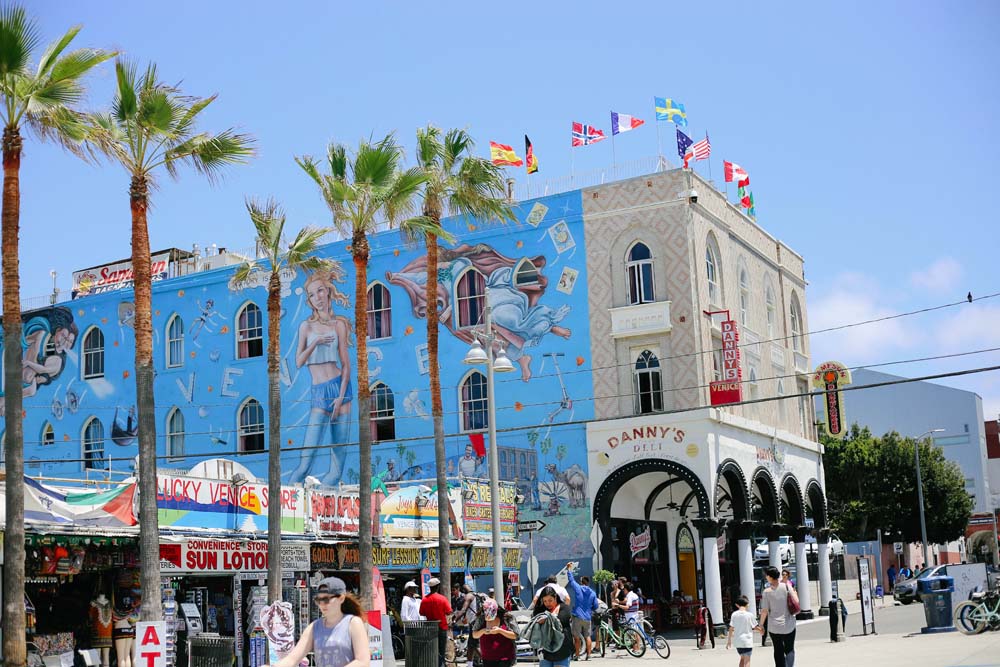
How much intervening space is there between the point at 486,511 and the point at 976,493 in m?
62.8

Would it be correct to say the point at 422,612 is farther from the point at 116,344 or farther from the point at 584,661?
the point at 116,344

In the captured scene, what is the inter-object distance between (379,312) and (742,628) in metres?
26.5

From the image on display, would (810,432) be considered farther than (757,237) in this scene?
Yes

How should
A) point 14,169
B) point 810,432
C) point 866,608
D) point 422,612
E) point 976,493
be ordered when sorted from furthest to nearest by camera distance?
point 976,493 < point 810,432 < point 866,608 < point 422,612 < point 14,169

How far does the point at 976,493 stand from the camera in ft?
285

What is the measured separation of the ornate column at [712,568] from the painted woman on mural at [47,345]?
28163mm

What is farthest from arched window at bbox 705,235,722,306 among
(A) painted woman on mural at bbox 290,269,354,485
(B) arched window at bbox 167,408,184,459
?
(B) arched window at bbox 167,408,184,459

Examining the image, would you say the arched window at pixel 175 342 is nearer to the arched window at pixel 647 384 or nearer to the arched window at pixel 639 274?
the arched window at pixel 639 274

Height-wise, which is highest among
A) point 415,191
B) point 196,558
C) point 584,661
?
point 415,191

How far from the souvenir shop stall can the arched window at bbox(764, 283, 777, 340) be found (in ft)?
95.1

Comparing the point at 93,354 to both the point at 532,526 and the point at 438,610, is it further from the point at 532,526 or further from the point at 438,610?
the point at 438,610

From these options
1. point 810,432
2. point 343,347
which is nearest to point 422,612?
point 343,347

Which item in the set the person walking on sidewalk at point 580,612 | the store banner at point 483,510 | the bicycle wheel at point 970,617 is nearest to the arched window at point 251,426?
the store banner at point 483,510

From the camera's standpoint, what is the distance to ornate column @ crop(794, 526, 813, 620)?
1679 inches
